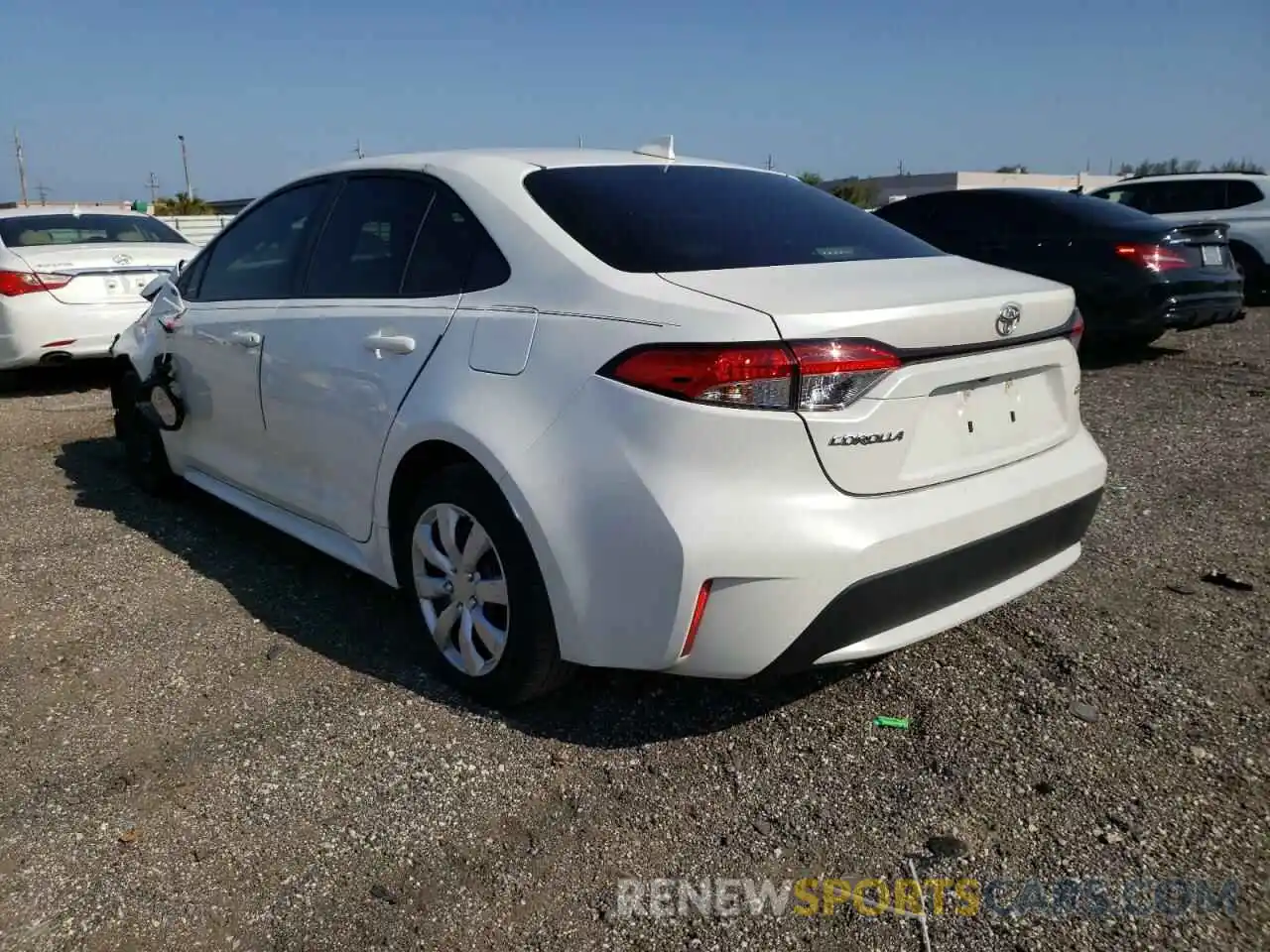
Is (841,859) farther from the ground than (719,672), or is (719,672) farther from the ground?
(719,672)

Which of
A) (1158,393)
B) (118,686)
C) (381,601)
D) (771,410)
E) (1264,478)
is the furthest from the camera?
(1158,393)

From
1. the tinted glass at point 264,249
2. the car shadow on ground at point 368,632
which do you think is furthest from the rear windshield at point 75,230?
the tinted glass at point 264,249

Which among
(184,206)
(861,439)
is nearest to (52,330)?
(861,439)

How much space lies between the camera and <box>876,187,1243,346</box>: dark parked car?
7.99m

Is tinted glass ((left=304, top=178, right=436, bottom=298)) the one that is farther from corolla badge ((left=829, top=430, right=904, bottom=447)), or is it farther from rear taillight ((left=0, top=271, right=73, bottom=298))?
rear taillight ((left=0, top=271, right=73, bottom=298))

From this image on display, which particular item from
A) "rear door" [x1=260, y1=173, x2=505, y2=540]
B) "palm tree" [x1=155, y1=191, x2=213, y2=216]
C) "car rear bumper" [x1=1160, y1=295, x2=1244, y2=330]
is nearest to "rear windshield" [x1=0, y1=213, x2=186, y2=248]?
"rear door" [x1=260, y1=173, x2=505, y2=540]

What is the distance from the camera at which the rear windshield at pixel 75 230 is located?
788cm

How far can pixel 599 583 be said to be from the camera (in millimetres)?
2512

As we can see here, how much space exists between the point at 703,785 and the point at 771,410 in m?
0.99

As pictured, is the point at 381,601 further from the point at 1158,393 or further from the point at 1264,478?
the point at 1158,393

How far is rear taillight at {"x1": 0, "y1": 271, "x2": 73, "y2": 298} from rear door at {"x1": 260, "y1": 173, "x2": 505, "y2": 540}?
466 centimetres

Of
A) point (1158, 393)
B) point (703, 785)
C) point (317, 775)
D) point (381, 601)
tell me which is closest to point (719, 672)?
point (703, 785)

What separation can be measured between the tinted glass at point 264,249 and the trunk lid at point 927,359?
1.85 meters

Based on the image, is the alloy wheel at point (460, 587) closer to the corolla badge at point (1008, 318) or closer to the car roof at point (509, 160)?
the car roof at point (509, 160)
